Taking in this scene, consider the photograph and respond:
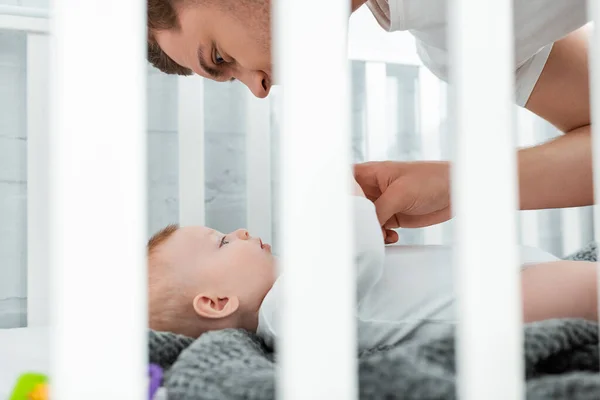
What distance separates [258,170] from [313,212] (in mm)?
875

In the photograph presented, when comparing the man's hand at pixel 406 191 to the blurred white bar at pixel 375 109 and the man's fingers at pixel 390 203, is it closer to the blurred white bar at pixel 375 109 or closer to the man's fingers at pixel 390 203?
the man's fingers at pixel 390 203

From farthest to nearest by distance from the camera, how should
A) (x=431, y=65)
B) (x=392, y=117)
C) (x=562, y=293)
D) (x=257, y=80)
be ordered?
1. (x=392, y=117)
2. (x=431, y=65)
3. (x=257, y=80)
4. (x=562, y=293)

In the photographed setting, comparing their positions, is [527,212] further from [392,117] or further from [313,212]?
[313,212]

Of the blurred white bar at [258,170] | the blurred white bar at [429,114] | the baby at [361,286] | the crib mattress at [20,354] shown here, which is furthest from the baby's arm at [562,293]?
the blurred white bar at [429,114]

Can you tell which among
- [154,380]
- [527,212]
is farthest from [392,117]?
[154,380]

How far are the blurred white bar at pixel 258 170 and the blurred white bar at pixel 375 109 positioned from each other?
227 mm

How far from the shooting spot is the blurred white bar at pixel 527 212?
143 centimetres

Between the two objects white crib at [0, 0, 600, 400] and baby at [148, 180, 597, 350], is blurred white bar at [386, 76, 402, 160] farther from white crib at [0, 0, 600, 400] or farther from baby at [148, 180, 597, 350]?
white crib at [0, 0, 600, 400]

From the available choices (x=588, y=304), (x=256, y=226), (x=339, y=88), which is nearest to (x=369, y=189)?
(x=256, y=226)

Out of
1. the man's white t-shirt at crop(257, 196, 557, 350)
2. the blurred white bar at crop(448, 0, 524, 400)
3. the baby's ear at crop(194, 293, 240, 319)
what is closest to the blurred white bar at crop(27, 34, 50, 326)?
the baby's ear at crop(194, 293, 240, 319)

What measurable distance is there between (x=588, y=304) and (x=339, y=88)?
38 centimetres

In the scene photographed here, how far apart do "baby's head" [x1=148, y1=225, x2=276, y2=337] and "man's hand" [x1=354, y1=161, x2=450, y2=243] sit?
0.19m

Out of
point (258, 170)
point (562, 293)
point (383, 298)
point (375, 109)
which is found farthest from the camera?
point (375, 109)

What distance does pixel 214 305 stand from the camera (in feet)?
2.56
